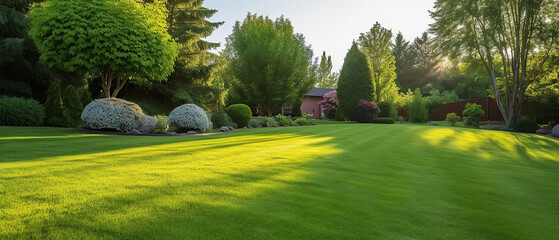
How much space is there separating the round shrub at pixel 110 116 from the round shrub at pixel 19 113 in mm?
3921

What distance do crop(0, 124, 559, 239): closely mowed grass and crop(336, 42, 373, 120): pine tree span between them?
20.0 meters

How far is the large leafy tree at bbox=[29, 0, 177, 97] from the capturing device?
11.3 meters

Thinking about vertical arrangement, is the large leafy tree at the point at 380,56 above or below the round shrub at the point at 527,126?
above

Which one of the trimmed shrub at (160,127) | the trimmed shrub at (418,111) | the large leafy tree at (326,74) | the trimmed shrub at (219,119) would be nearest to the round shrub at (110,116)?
the trimmed shrub at (160,127)

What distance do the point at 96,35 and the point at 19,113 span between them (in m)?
5.58

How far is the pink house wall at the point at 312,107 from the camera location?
38.8 meters

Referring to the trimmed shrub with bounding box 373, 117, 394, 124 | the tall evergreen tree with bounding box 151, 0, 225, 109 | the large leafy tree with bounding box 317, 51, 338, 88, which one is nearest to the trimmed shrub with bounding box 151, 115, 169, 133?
the tall evergreen tree with bounding box 151, 0, 225, 109

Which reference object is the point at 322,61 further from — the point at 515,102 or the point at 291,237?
the point at 291,237

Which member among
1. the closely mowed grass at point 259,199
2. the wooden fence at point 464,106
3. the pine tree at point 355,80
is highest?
the pine tree at point 355,80

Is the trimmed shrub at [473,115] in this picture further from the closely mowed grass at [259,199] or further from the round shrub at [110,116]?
the round shrub at [110,116]

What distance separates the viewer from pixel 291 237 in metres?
2.28

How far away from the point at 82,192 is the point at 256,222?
6.08ft

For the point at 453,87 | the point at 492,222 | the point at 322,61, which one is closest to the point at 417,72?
the point at 453,87

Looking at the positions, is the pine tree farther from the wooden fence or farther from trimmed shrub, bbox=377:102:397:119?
the wooden fence
